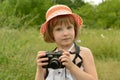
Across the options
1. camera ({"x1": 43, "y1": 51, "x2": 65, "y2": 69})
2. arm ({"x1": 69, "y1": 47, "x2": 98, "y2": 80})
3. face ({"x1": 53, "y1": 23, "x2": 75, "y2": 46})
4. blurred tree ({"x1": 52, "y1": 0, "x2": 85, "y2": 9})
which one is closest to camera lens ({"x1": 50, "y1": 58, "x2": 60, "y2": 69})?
camera ({"x1": 43, "y1": 51, "x2": 65, "y2": 69})

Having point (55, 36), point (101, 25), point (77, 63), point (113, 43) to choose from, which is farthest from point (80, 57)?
point (101, 25)

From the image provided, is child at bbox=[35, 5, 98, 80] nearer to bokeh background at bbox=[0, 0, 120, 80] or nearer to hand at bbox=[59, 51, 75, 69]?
hand at bbox=[59, 51, 75, 69]

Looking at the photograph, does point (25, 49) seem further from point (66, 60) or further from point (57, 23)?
point (66, 60)

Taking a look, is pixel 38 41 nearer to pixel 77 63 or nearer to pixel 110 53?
pixel 110 53

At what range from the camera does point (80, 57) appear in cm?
277

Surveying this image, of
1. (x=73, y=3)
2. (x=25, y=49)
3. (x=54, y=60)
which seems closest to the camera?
(x=54, y=60)

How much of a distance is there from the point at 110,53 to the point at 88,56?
693cm

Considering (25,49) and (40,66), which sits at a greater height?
(40,66)

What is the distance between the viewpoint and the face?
9.05 ft

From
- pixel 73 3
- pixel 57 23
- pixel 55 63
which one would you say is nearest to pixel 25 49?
pixel 57 23

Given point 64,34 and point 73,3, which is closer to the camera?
point 64,34

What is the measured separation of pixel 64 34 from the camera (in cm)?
275

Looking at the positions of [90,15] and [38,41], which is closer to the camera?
[38,41]

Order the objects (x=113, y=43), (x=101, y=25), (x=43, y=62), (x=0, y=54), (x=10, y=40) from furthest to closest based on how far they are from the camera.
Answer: (x=101, y=25) < (x=113, y=43) < (x=10, y=40) < (x=0, y=54) < (x=43, y=62)
